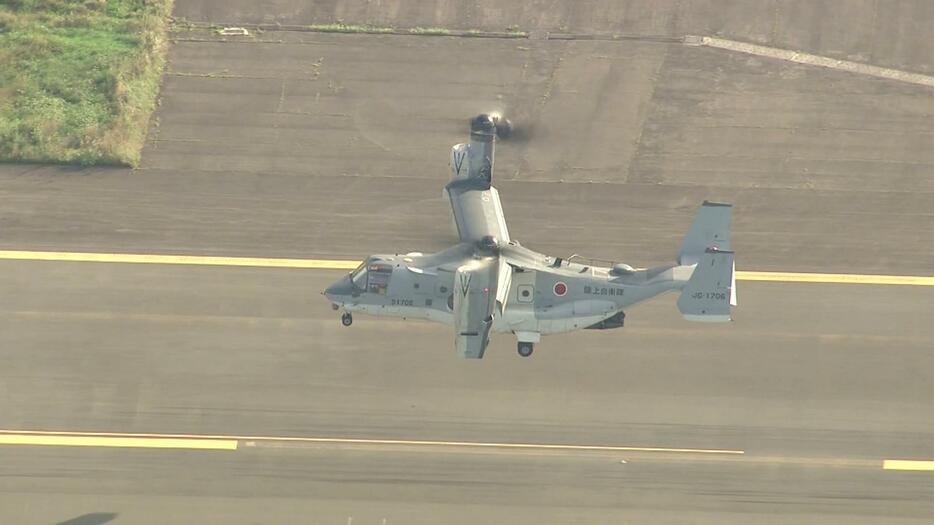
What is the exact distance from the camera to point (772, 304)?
47500mm

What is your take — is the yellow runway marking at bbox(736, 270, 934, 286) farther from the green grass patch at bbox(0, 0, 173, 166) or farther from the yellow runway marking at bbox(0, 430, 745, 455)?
the green grass patch at bbox(0, 0, 173, 166)

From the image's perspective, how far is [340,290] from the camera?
44750mm

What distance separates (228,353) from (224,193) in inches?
350

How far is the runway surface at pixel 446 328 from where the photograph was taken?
139 ft

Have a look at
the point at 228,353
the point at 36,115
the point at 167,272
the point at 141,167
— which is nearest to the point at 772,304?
the point at 228,353

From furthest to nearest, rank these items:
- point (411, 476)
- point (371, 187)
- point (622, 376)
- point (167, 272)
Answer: point (371, 187), point (167, 272), point (622, 376), point (411, 476)

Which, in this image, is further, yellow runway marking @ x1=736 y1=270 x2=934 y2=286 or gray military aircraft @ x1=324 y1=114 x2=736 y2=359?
yellow runway marking @ x1=736 y1=270 x2=934 y2=286

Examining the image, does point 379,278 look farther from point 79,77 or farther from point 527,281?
point 79,77

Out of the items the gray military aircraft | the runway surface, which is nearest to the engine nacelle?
the gray military aircraft

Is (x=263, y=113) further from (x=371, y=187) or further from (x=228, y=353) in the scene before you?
(x=228, y=353)

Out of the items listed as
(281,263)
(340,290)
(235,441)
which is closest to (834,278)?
(340,290)

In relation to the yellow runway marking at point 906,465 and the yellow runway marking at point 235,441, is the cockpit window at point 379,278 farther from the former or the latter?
the yellow runway marking at point 906,465

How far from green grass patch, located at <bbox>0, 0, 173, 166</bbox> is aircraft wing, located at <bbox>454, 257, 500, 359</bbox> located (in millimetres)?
22109

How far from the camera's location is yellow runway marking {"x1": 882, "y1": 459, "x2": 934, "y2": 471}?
43.0 metres
